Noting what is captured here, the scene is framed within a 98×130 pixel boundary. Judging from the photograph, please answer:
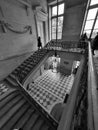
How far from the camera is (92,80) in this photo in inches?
29.5

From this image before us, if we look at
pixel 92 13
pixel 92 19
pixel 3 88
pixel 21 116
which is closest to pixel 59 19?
pixel 92 13

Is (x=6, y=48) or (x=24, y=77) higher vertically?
(x=6, y=48)

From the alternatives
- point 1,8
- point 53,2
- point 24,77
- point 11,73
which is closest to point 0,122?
point 24,77

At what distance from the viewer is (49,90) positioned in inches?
224

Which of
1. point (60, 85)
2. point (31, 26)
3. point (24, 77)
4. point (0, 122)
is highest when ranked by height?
point (31, 26)

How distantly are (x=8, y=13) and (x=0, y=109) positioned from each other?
5757mm

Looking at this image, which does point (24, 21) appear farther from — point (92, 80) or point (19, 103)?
point (92, 80)

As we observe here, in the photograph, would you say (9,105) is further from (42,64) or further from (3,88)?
(42,64)

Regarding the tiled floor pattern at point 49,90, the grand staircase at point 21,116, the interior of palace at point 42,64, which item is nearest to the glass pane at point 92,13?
the interior of palace at point 42,64

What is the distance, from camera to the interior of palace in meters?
1.44

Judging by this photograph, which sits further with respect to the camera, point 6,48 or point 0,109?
point 6,48

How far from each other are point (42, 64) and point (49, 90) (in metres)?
2.37

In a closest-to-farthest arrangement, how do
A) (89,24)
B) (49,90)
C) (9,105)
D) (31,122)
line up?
(31,122)
(9,105)
(49,90)
(89,24)

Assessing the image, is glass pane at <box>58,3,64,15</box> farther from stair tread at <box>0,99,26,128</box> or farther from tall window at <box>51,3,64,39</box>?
stair tread at <box>0,99,26,128</box>
